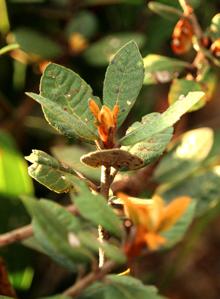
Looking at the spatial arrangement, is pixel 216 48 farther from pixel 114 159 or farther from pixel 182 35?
pixel 114 159

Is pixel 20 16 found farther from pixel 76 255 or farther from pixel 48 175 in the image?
pixel 76 255

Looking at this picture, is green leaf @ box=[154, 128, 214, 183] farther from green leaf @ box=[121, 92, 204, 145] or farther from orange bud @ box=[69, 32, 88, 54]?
green leaf @ box=[121, 92, 204, 145]

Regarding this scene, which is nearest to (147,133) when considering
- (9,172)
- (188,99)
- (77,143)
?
→ (188,99)

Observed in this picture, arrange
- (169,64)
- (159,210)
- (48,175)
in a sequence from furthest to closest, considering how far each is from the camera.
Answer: (169,64) < (48,175) < (159,210)

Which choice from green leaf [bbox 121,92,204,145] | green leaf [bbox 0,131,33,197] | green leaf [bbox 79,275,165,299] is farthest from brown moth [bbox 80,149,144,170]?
green leaf [bbox 0,131,33,197]

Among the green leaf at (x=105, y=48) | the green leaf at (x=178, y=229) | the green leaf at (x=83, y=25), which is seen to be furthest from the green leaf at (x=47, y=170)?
the green leaf at (x=83, y=25)

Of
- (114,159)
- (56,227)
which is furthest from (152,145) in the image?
(56,227)
